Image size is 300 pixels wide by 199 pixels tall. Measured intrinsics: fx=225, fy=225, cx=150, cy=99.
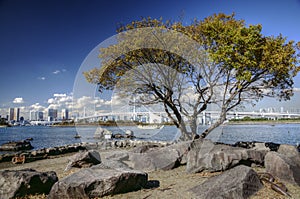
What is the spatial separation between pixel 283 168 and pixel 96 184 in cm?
473

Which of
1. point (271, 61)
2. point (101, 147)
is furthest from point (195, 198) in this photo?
point (101, 147)

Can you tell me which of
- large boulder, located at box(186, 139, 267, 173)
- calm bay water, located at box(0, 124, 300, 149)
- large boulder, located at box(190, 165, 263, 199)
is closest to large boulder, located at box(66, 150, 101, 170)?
large boulder, located at box(186, 139, 267, 173)

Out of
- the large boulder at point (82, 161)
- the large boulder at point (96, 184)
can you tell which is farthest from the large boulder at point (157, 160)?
the large boulder at point (96, 184)

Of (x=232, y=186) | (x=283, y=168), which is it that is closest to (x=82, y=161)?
(x=232, y=186)

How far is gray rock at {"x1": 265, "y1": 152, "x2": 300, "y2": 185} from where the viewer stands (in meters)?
5.67

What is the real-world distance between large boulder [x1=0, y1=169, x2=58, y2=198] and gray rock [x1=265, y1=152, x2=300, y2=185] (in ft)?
19.1

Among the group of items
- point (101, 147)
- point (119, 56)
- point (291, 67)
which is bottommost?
point (101, 147)

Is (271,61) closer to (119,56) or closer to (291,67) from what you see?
(291,67)

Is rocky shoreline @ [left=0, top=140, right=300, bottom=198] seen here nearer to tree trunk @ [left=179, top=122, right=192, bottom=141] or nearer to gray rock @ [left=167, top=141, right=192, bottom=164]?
gray rock @ [left=167, top=141, right=192, bottom=164]

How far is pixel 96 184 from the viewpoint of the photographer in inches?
201

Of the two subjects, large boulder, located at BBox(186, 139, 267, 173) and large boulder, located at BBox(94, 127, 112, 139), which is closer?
large boulder, located at BBox(186, 139, 267, 173)

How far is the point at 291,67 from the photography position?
29.9ft

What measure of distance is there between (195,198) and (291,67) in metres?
7.23

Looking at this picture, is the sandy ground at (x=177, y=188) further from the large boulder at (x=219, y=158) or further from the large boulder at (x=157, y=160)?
the large boulder at (x=157, y=160)
